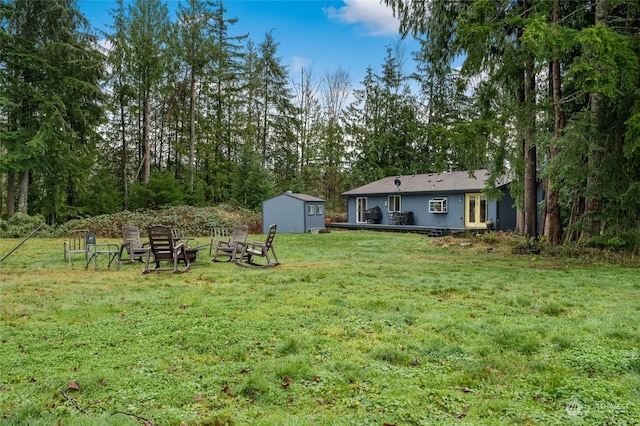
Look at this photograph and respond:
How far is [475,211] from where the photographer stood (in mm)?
18547

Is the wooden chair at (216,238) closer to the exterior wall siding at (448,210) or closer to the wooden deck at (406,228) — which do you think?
the wooden deck at (406,228)

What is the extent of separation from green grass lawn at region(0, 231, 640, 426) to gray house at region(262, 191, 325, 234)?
12.3 meters

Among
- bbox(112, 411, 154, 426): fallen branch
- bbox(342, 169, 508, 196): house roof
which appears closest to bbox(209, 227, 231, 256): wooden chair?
bbox(112, 411, 154, 426): fallen branch

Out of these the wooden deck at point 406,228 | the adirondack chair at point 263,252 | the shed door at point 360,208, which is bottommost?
the adirondack chair at point 263,252

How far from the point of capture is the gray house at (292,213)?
1909 cm

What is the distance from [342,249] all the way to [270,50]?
65.2 ft

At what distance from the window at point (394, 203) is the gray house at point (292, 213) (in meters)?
4.28

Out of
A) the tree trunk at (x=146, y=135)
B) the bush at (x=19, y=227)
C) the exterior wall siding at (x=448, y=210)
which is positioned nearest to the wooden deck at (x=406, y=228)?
the exterior wall siding at (x=448, y=210)

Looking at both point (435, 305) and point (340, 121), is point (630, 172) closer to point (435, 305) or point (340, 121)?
point (435, 305)

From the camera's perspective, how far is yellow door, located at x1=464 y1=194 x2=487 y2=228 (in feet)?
60.0

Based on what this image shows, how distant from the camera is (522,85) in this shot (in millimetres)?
12539

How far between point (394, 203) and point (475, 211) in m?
4.57

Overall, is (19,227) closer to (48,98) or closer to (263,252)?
(48,98)

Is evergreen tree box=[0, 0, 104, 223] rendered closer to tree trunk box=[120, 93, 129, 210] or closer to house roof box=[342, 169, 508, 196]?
tree trunk box=[120, 93, 129, 210]
